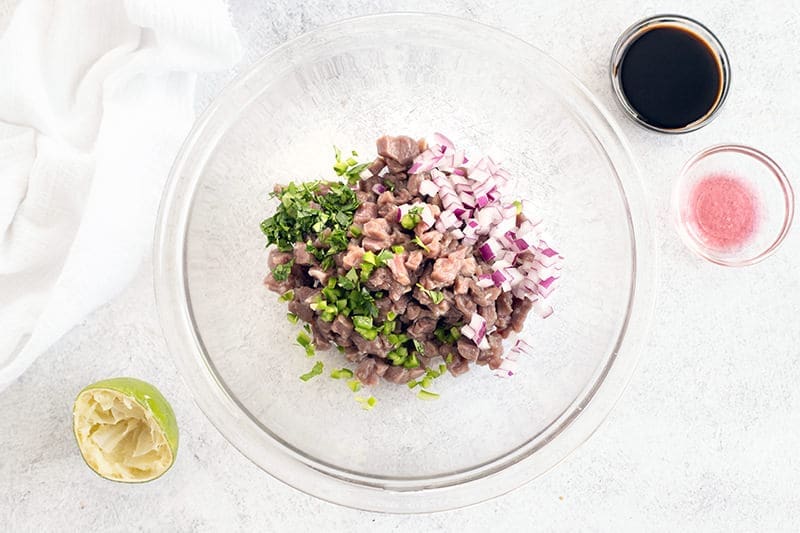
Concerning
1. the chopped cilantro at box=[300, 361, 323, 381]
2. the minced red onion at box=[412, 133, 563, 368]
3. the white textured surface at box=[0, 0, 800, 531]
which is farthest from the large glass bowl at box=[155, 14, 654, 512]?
the white textured surface at box=[0, 0, 800, 531]

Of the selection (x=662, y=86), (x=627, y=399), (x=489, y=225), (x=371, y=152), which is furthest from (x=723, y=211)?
(x=371, y=152)

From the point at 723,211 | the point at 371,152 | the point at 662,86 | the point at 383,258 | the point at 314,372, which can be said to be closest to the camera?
the point at 383,258

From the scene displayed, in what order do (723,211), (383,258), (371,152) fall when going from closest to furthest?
(383,258)
(371,152)
(723,211)

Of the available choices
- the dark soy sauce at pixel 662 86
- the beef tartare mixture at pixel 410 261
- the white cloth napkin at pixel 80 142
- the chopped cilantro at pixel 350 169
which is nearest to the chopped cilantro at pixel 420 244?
the beef tartare mixture at pixel 410 261

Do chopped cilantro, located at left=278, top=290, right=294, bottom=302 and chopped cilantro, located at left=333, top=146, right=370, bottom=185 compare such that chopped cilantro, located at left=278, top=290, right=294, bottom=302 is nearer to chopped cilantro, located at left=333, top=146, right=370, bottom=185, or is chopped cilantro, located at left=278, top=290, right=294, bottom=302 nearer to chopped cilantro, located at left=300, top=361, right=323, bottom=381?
chopped cilantro, located at left=300, top=361, right=323, bottom=381

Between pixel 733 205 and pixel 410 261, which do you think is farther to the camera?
pixel 733 205

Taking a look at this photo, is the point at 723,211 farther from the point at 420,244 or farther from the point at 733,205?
the point at 420,244

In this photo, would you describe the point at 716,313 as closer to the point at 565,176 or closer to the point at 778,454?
the point at 778,454
